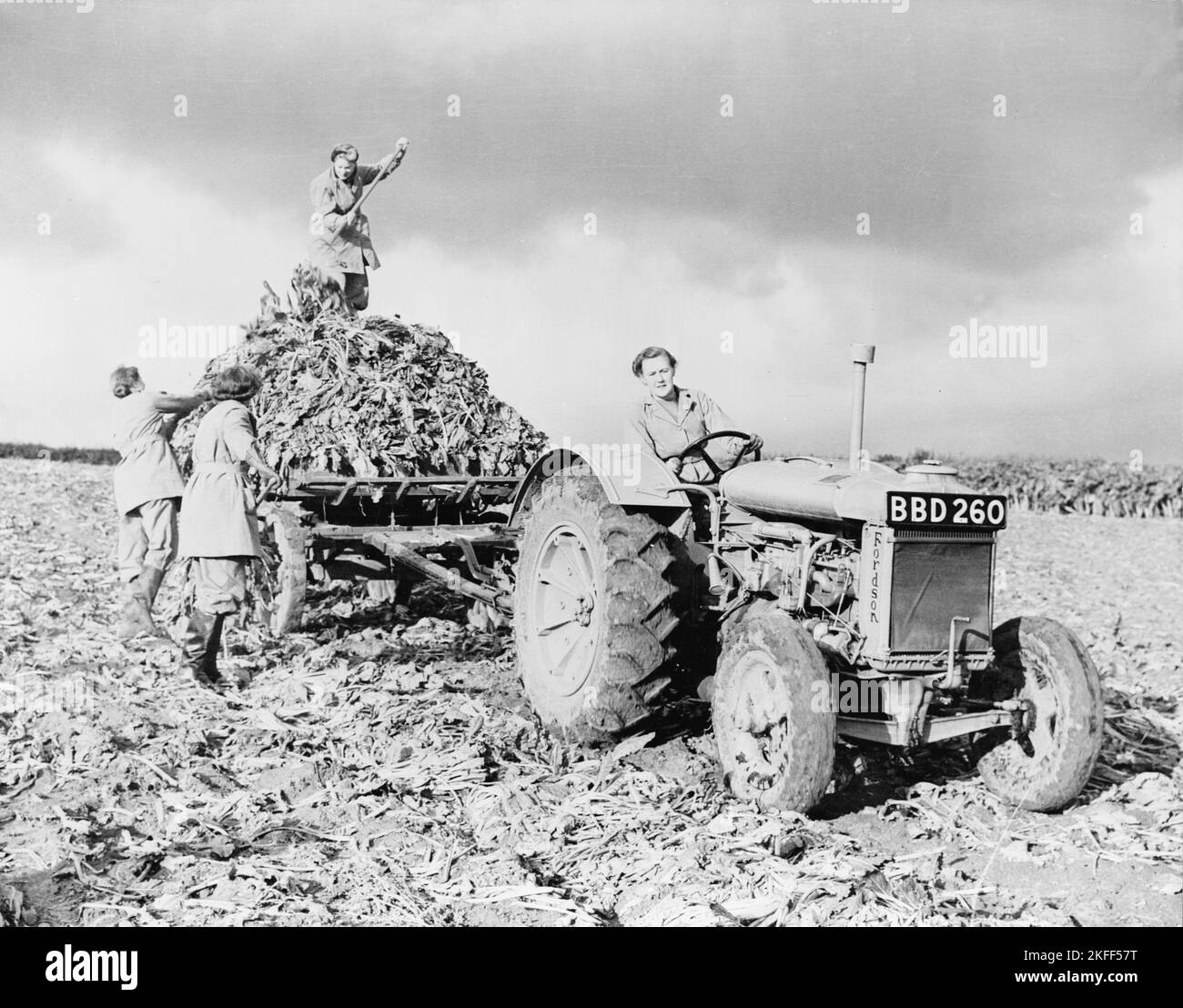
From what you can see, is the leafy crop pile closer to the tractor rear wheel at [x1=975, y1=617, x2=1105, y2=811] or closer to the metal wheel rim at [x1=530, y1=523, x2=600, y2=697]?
the metal wheel rim at [x1=530, y1=523, x2=600, y2=697]

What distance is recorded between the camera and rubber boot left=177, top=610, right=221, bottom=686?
20.9 ft

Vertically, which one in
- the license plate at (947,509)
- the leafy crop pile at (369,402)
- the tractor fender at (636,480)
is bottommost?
the license plate at (947,509)

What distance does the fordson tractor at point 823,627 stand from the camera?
420 cm

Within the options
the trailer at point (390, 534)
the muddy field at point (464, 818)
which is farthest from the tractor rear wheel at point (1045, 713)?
the trailer at point (390, 534)

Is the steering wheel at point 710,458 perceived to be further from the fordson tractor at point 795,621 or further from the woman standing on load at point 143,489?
the woman standing on load at point 143,489

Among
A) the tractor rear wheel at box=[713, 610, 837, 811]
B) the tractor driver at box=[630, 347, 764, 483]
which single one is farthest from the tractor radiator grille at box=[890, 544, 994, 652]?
the tractor driver at box=[630, 347, 764, 483]

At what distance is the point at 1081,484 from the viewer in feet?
95.7

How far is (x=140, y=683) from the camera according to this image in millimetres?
6281

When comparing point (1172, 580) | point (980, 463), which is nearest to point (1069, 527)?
point (1172, 580)

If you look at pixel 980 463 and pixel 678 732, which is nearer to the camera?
pixel 678 732

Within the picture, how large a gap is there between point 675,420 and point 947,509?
170 centimetres

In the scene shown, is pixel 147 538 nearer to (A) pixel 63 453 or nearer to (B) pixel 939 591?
(B) pixel 939 591

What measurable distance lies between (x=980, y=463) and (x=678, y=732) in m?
28.3
